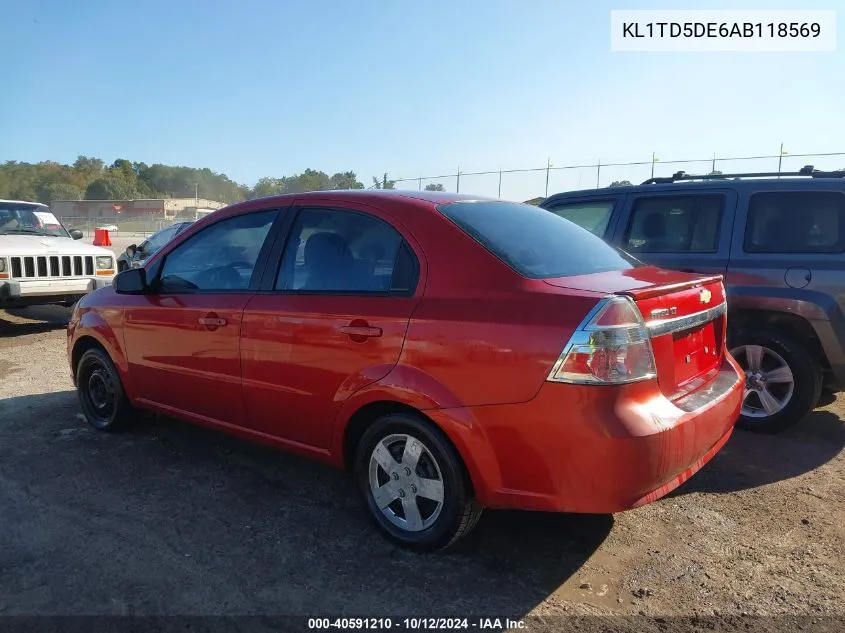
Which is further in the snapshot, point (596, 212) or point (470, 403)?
point (596, 212)

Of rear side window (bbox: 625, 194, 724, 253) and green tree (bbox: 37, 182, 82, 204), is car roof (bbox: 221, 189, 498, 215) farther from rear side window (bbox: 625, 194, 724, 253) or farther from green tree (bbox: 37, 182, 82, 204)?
green tree (bbox: 37, 182, 82, 204)

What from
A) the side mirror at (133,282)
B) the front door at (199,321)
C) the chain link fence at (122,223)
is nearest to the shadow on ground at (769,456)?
the front door at (199,321)

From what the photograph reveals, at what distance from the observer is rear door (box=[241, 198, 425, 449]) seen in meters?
3.00

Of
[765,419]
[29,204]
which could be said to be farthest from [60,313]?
[765,419]

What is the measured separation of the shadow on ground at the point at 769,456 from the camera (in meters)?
3.91

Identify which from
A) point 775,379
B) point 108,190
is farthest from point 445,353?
point 108,190

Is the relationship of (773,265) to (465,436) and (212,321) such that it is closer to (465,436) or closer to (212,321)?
(465,436)

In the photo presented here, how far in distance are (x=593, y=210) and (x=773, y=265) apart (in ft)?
5.43

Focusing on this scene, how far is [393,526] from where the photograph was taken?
3.12 meters

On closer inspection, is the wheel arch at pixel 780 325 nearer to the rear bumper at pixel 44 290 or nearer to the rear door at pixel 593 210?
the rear door at pixel 593 210

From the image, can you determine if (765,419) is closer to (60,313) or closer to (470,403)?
(470,403)

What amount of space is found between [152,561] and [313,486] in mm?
1059

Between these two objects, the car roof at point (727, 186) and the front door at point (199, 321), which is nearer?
the front door at point (199, 321)

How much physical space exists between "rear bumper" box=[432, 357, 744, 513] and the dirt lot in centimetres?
47
